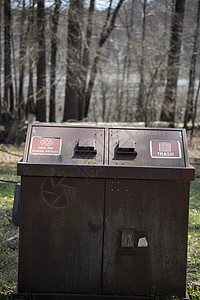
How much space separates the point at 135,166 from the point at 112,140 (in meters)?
0.36

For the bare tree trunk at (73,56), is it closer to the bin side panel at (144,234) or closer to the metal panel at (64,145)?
the metal panel at (64,145)

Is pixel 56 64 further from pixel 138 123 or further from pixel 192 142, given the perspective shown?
pixel 192 142

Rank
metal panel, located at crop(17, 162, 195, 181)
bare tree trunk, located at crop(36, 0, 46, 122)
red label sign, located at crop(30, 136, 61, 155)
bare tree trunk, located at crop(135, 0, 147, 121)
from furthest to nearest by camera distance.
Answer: bare tree trunk, located at crop(135, 0, 147, 121) → bare tree trunk, located at crop(36, 0, 46, 122) → red label sign, located at crop(30, 136, 61, 155) → metal panel, located at crop(17, 162, 195, 181)

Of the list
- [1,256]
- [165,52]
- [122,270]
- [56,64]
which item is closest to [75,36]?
[56,64]

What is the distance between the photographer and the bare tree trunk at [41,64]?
46.5ft

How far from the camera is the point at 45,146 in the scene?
11.2 ft

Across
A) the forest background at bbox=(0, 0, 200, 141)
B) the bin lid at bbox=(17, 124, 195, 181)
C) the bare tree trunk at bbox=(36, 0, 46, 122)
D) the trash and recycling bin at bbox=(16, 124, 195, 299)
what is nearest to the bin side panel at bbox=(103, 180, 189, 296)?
the trash and recycling bin at bbox=(16, 124, 195, 299)

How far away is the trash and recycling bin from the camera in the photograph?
10.9 ft

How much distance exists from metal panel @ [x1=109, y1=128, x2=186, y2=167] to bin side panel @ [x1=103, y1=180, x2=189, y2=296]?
174 mm

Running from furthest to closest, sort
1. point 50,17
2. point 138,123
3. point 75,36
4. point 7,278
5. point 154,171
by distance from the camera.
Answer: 1. point 138,123
2. point 75,36
3. point 50,17
4. point 7,278
5. point 154,171

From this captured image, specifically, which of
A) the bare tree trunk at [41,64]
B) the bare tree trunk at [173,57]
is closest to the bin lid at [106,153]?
the bare tree trunk at [41,64]

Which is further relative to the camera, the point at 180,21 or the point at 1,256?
the point at 180,21

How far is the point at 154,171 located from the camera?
3271 millimetres

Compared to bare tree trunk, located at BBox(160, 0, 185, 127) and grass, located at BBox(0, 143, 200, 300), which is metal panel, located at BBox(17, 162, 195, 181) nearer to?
grass, located at BBox(0, 143, 200, 300)
